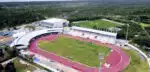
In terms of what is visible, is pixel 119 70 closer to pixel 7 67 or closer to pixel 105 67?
pixel 105 67

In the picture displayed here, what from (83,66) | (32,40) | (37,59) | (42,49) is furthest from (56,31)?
(83,66)

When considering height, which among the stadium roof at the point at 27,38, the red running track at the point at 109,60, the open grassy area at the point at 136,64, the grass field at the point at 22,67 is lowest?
the open grassy area at the point at 136,64

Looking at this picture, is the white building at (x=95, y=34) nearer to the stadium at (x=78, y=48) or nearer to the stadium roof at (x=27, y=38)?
the stadium at (x=78, y=48)

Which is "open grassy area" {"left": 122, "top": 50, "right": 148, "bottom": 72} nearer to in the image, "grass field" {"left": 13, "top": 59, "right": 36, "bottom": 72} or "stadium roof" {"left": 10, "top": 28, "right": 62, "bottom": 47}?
"grass field" {"left": 13, "top": 59, "right": 36, "bottom": 72}

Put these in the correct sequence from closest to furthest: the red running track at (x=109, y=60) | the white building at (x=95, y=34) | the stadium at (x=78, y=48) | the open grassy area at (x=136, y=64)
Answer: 1. the red running track at (x=109, y=60)
2. the open grassy area at (x=136, y=64)
3. the stadium at (x=78, y=48)
4. the white building at (x=95, y=34)

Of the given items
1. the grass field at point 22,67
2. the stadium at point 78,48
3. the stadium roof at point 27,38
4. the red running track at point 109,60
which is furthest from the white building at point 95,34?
the grass field at point 22,67

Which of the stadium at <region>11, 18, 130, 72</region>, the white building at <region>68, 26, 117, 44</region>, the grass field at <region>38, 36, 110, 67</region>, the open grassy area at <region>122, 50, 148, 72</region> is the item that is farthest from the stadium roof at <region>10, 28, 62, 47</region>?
the open grassy area at <region>122, 50, 148, 72</region>
